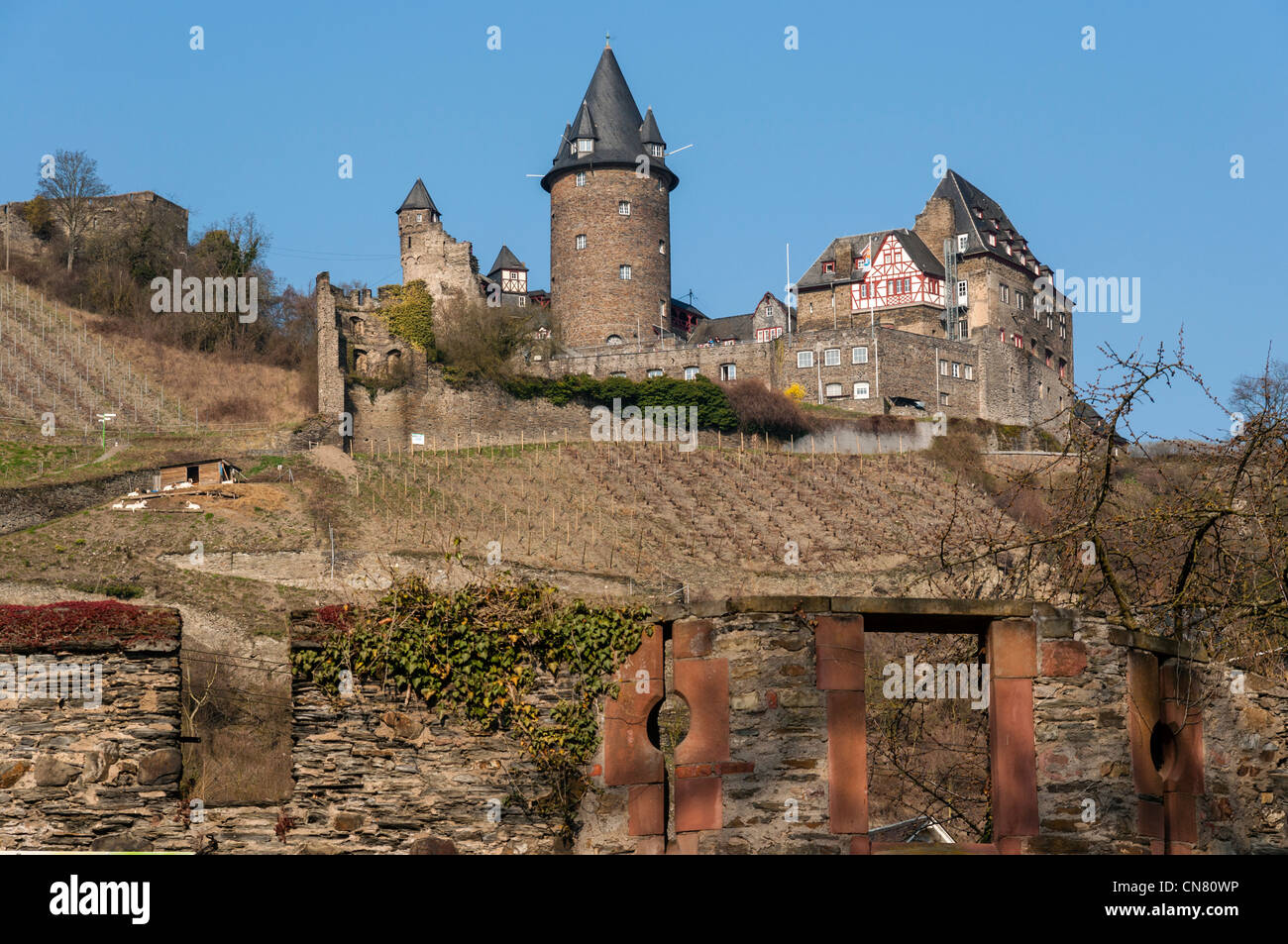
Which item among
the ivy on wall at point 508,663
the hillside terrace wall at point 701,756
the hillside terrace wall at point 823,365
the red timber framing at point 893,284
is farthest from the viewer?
the red timber framing at point 893,284

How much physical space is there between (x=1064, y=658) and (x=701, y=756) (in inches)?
112

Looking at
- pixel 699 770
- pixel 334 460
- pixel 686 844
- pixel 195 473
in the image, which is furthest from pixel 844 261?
pixel 686 844

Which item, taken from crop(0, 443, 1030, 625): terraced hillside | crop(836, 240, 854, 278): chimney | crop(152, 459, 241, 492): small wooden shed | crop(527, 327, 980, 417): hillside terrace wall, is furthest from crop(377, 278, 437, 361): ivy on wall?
crop(836, 240, 854, 278): chimney

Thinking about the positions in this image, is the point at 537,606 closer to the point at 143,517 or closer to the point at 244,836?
the point at 244,836

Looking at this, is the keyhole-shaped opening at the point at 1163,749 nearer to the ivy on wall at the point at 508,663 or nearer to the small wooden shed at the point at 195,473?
the ivy on wall at the point at 508,663

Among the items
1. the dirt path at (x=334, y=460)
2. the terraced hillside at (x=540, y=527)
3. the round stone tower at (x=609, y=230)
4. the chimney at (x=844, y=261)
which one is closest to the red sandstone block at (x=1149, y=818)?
the terraced hillside at (x=540, y=527)

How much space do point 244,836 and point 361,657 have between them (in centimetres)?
149

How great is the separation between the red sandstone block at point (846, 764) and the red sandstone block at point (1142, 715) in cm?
218

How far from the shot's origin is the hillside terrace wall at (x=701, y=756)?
10.5 metres

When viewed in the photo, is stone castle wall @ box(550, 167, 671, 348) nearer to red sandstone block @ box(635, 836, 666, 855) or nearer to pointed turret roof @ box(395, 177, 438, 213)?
pointed turret roof @ box(395, 177, 438, 213)

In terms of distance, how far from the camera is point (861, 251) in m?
76.9

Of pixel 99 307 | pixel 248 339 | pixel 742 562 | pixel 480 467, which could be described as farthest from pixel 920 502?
pixel 99 307

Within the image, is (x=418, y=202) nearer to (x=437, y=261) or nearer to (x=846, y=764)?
(x=437, y=261)

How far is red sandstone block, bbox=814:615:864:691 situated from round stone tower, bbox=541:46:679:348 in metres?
61.5
